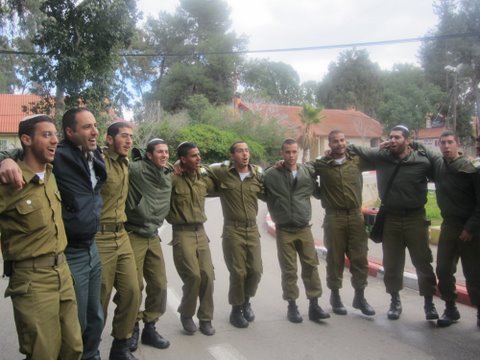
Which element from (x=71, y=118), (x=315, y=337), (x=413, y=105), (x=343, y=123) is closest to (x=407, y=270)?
(x=315, y=337)

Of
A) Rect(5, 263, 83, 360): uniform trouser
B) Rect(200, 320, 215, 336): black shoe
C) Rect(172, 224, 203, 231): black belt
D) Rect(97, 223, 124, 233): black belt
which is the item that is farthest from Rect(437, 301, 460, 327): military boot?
Rect(5, 263, 83, 360): uniform trouser

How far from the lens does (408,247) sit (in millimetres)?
5449

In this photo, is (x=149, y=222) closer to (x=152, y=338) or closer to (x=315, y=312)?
(x=152, y=338)

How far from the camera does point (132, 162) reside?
4703 millimetres

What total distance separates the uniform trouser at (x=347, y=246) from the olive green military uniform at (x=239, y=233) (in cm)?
90

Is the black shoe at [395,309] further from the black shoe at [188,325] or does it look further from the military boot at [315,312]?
the black shoe at [188,325]

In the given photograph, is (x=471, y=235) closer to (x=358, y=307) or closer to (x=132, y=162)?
(x=358, y=307)

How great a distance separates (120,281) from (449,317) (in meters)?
3.44

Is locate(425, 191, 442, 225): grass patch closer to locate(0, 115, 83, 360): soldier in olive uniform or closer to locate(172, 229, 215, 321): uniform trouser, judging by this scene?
locate(172, 229, 215, 321): uniform trouser

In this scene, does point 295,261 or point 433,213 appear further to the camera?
point 433,213

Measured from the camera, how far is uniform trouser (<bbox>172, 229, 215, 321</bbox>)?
491 cm

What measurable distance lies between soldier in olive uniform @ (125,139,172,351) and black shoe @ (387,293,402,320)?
247cm

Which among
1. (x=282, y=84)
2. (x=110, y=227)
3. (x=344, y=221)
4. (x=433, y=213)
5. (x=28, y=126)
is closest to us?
(x=28, y=126)

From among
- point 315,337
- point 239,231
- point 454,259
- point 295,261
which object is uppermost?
point 239,231
